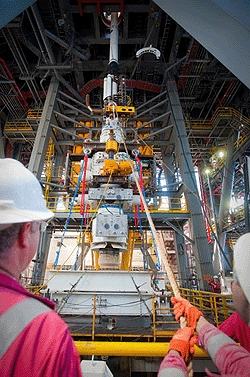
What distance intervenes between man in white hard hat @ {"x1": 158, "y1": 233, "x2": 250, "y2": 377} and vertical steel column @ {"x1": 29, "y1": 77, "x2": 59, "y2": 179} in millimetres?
10402

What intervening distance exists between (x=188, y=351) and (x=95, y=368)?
1.53 meters

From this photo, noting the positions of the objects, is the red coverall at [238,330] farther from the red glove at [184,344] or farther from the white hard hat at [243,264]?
the white hard hat at [243,264]

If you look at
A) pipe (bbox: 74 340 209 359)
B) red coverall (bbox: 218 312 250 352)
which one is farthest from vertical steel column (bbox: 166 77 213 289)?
red coverall (bbox: 218 312 250 352)

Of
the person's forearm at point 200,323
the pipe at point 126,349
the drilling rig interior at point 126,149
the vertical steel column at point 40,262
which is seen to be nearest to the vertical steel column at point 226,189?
the drilling rig interior at point 126,149

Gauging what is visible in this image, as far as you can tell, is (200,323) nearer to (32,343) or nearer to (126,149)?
(32,343)

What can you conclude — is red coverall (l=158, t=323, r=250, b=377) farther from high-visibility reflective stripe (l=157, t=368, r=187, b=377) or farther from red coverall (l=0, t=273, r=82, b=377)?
red coverall (l=0, t=273, r=82, b=377)

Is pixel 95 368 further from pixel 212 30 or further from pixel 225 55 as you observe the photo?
pixel 212 30

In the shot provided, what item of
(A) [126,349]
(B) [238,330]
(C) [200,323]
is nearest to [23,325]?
(C) [200,323]

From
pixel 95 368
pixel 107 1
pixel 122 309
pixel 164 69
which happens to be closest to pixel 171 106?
pixel 164 69

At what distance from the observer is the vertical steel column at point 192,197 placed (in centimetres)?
958

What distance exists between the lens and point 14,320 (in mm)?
733

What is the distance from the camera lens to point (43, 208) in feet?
3.94

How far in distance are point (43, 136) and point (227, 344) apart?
12148mm

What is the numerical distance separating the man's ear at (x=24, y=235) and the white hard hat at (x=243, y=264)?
1059 millimetres
